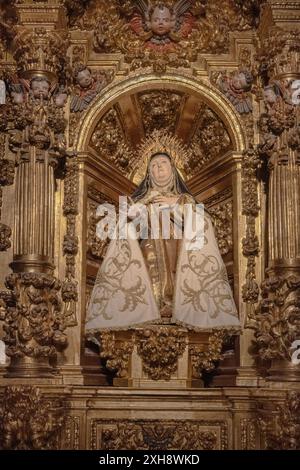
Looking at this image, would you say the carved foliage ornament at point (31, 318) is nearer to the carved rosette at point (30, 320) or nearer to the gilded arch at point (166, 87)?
the carved rosette at point (30, 320)

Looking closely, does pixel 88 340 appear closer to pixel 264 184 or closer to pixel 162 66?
pixel 264 184

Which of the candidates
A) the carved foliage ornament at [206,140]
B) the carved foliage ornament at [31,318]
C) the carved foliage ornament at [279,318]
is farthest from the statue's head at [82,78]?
the carved foliage ornament at [279,318]

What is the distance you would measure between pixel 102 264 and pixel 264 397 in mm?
2287

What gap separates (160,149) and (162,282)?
1758mm

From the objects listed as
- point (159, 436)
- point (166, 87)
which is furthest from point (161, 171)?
point (159, 436)

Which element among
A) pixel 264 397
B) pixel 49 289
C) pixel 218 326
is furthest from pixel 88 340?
pixel 264 397

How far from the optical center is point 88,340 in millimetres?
8664

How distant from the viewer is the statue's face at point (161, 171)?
9406 mm

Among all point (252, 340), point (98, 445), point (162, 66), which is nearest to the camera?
point (98, 445)

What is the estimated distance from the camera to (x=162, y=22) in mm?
9453

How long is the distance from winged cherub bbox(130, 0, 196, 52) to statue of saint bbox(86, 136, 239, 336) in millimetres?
1802

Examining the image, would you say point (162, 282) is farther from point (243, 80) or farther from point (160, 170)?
point (243, 80)

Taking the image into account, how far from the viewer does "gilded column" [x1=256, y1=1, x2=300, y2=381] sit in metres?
7.95
